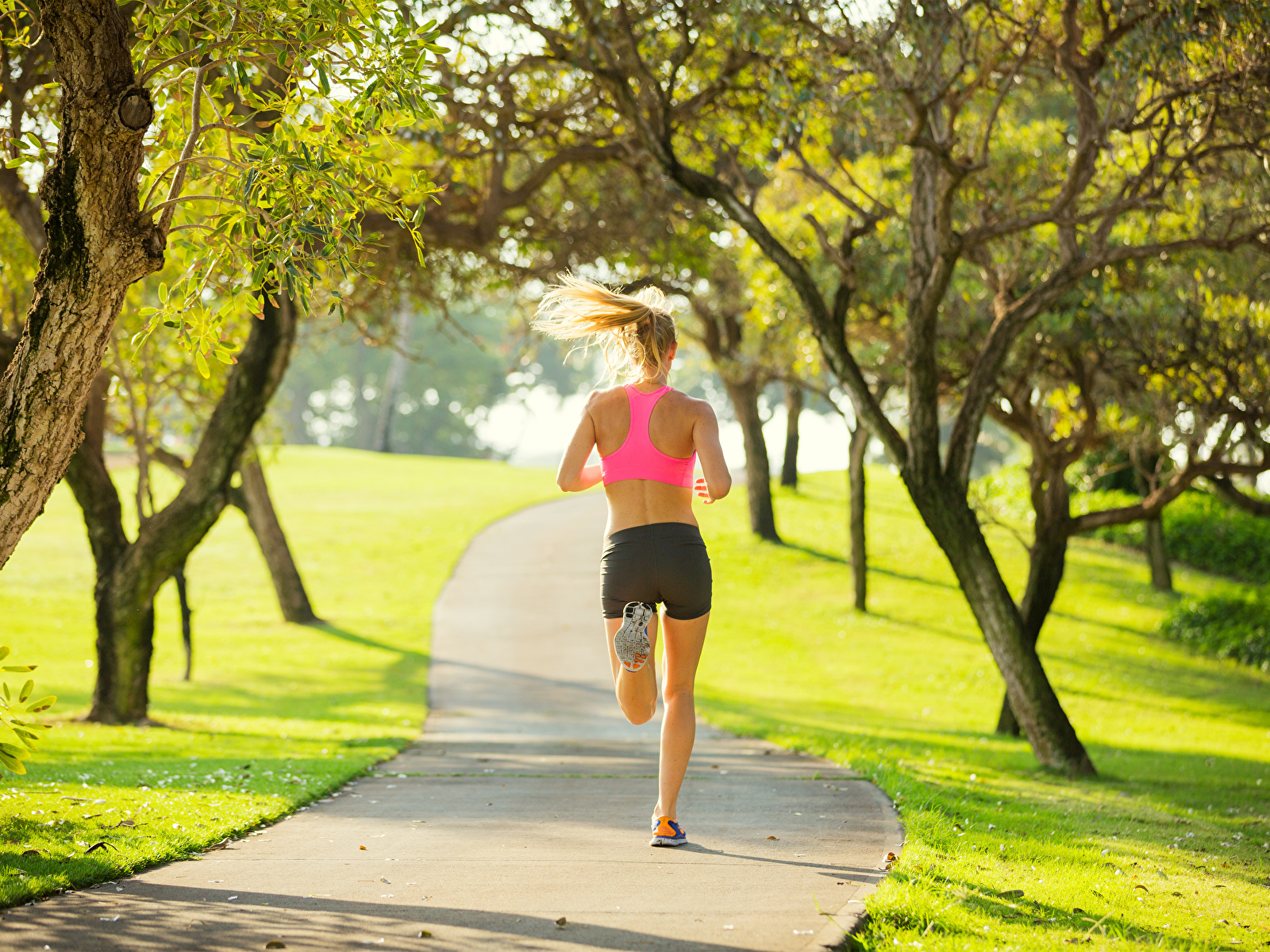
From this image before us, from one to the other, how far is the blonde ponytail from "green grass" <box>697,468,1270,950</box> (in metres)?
2.33

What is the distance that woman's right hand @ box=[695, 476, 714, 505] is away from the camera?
4787 millimetres

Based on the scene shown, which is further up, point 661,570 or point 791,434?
point 791,434

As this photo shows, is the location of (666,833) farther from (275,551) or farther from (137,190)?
(275,551)

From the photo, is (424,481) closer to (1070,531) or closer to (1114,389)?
(1114,389)

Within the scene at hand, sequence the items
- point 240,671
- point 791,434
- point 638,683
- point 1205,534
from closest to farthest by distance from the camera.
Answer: point 638,683 < point 240,671 < point 1205,534 < point 791,434

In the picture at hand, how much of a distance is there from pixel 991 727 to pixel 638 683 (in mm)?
10749

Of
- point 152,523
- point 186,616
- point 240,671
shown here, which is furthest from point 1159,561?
point 152,523

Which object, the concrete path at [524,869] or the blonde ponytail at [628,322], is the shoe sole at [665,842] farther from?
the blonde ponytail at [628,322]

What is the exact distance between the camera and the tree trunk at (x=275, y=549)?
19.2 meters

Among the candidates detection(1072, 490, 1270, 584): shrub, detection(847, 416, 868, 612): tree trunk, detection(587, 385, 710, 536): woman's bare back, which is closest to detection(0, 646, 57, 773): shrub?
detection(587, 385, 710, 536): woman's bare back

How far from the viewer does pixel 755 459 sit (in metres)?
24.8

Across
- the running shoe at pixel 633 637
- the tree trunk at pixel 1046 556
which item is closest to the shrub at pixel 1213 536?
the tree trunk at pixel 1046 556

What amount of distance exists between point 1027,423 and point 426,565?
610 inches

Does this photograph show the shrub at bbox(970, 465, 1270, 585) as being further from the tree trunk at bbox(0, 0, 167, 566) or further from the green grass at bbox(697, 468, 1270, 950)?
the tree trunk at bbox(0, 0, 167, 566)
